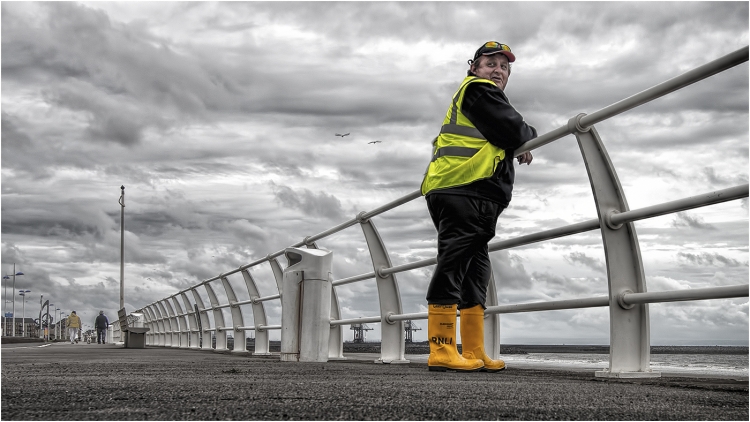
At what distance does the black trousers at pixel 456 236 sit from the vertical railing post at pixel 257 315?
578 cm

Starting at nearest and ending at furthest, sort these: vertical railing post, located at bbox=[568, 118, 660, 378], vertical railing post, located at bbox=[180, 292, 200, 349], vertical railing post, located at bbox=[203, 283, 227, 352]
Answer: vertical railing post, located at bbox=[568, 118, 660, 378], vertical railing post, located at bbox=[203, 283, 227, 352], vertical railing post, located at bbox=[180, 292, 200, 349]

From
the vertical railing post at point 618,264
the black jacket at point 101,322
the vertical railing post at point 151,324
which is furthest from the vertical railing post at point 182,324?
the black jacket at point 101,322

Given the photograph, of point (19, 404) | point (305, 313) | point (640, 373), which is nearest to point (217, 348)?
point (305, 313)

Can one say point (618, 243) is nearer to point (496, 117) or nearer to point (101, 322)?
point (496, 117)

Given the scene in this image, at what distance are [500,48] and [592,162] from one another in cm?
85

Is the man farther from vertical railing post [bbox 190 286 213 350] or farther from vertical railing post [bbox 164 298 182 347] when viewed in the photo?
vertical railing post [bbox 164 298 182 347]

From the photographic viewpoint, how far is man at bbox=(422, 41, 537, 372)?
3.88 meters

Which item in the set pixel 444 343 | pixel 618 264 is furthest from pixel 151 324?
pixel 618 264

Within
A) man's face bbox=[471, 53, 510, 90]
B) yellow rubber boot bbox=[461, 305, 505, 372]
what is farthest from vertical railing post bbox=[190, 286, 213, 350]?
man's face bbox=[471, 53, 510, 90]

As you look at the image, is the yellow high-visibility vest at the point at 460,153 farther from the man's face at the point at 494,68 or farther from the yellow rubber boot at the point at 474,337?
the yellow rubber boot at the point at 474,337

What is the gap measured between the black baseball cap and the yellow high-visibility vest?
17cm

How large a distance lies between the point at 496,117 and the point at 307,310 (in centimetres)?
246

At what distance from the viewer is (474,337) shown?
4113 mm

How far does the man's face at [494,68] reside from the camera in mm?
4141
